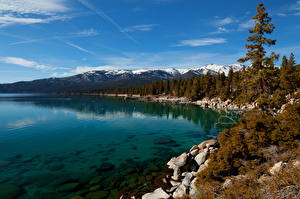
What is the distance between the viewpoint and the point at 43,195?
14008mm

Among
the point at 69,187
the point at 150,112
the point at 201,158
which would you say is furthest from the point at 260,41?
the point at 150,112

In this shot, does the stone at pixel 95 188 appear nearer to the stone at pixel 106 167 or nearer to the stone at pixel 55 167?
the stone at pixel 106 167

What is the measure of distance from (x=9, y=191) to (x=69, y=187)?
15.4 ft

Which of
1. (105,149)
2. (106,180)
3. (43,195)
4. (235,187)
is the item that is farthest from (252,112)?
(43,195)

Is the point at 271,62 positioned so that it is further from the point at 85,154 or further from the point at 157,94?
the point at 157,94

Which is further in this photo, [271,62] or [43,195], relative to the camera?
[271,62]

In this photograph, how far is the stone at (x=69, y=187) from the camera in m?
14.6

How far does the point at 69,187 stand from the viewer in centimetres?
1503

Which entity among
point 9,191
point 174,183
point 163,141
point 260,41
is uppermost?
point 260,41

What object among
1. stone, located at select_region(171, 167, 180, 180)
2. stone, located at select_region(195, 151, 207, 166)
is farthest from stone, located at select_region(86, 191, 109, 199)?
stone, located at select_region(195, 151, 207, 166)

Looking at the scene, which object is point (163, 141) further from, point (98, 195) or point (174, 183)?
point (98, 195)

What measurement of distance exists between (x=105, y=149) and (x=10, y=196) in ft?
40.9

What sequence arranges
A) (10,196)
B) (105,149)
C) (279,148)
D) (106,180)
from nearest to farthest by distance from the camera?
(279,148) → (10,196) → (106,180) → (105,149)

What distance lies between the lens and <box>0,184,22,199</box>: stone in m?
13.8
